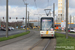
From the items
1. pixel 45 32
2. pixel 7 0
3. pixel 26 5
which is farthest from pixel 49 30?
pixel 26 5

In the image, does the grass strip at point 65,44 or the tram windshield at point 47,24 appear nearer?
the grass strip at point 65,44

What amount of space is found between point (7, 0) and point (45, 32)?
8.46 meters

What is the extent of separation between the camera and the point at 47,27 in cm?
2158

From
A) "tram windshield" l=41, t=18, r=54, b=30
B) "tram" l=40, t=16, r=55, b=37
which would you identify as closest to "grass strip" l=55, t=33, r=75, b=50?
"tram" l=40, t=16, r=55, b=37

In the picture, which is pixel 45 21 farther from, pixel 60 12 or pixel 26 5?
pixel 60 12

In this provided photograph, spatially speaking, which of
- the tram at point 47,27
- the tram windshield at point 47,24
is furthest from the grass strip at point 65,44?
the tram windshield at point 47,24

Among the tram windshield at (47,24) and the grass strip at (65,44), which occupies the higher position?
the tram windshield at (47,24)

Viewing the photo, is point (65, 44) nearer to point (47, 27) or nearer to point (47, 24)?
point (47, 27)

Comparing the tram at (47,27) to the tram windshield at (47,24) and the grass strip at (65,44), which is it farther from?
the grass strip at (65,44)

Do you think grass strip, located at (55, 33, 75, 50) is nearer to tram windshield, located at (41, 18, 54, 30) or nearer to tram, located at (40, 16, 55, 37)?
tram, located at (40, 16, 55, 37)

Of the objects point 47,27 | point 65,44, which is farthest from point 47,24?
point 65,44

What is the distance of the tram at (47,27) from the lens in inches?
846

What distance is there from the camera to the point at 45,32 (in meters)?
21.5

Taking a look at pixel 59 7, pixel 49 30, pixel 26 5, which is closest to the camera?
pixel 49 30
